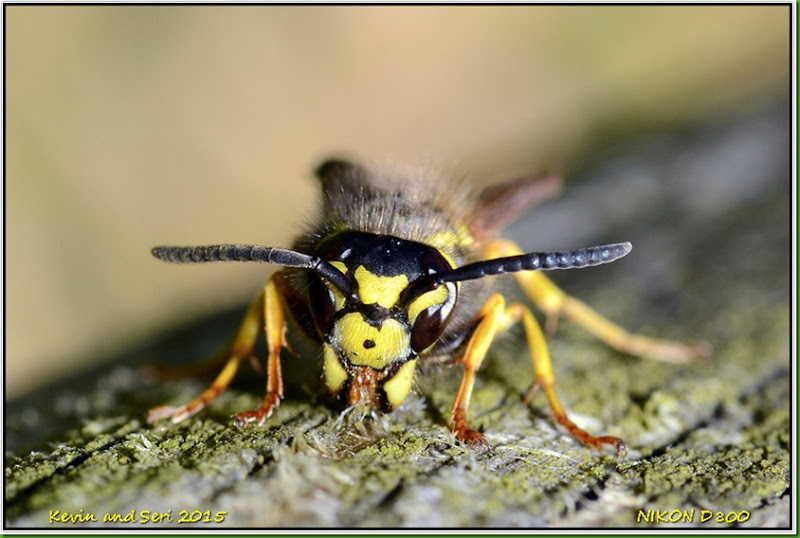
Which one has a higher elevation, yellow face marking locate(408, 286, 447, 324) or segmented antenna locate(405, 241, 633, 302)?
segmented antenna locate(405, 241, 633, 302)

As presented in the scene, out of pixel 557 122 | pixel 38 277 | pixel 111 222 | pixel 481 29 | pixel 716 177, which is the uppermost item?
pixel 481 29

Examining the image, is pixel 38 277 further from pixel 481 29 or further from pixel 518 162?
pixel 481 29

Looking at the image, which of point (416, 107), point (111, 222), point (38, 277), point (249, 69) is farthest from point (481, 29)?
point (38, 277)

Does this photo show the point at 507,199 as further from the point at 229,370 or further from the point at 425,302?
the point at 229,370

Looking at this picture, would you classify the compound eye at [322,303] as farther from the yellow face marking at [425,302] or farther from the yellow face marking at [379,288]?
the yellow face marking at [425,302]

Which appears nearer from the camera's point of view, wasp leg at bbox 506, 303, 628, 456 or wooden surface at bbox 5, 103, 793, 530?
wooden surface at bbox 5, 103, 793, 530

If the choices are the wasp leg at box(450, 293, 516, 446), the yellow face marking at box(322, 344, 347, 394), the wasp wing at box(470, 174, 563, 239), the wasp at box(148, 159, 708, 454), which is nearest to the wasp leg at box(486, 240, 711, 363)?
the wasp at box(148, 159, 708, 454)

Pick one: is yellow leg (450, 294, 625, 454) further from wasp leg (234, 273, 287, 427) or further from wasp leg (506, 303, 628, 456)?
wasp leg (234, 273, 287, 427)

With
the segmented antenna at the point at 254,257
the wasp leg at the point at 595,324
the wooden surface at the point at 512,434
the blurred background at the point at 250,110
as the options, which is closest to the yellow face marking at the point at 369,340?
the segmented antenna at the point at 254,257
